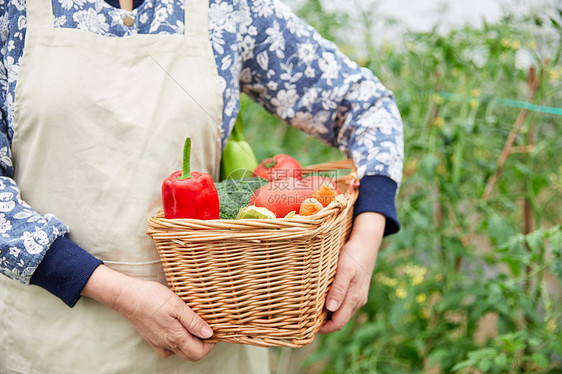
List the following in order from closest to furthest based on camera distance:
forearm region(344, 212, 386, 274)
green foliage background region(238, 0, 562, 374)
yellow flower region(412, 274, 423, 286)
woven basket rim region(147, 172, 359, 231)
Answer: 1. woven basket rim region(147, 172, 359, 231)
2. forearm region(344, 212, 386, 274)
3. green foliage background region(238, 0, 562, 374)
4. yellow flower region(412, 274, 423, 286)

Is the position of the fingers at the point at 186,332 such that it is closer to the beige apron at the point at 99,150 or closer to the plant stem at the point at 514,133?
the beige apron at the point at 99,150

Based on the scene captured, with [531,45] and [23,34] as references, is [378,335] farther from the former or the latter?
[23,34]

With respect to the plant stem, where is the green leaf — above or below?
below

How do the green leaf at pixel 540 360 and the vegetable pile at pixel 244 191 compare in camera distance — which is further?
the green leaf at pixel 540 360

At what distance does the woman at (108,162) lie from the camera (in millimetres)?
748

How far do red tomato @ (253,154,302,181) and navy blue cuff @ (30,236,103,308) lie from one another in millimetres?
329

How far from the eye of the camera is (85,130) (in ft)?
2.53

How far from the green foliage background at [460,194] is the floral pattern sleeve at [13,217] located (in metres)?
1.03

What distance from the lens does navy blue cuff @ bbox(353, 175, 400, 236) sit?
921 mm

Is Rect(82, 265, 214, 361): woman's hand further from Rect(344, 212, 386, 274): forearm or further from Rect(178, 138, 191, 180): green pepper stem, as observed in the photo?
Rect(344, 212, 386, 274): forearm

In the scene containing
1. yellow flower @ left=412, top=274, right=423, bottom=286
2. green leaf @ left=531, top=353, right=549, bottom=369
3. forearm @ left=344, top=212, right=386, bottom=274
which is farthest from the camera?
yellow flower @ left=412, top=274, right=423, bottom=286

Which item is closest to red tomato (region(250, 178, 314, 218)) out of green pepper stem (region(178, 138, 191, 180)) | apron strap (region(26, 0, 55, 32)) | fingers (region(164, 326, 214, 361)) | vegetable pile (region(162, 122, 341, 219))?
vegetable pile (region(162, 122, 341, 219))

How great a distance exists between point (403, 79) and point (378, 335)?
0.97m

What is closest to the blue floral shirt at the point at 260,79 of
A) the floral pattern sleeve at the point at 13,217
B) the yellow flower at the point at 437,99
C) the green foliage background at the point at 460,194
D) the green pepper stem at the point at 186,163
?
the floral pattern sleeve at the point at 13,217
